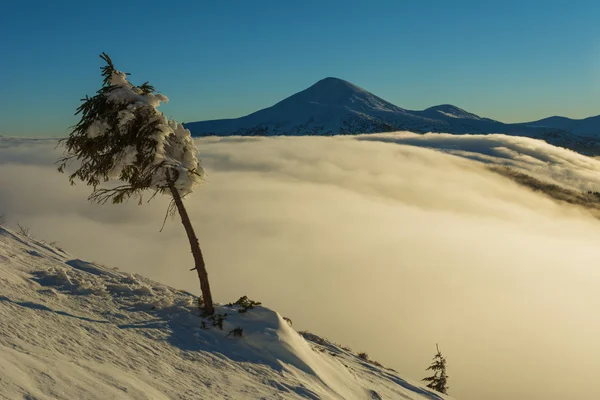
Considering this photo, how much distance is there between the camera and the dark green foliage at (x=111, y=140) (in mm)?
14680

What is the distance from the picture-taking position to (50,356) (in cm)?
891

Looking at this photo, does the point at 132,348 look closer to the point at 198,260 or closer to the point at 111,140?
the point at 198,260

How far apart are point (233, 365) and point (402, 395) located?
7.03 metres

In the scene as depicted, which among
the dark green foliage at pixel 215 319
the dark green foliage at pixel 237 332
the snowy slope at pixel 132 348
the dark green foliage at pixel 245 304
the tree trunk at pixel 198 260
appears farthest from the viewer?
the dark green foliage at pixel 245 304

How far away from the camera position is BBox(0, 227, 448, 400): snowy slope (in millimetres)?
8492

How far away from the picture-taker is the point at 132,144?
14.8 meters

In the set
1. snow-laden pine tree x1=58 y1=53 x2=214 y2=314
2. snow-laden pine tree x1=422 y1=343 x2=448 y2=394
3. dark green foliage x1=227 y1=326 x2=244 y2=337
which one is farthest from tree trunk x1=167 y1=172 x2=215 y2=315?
snow-laden pine tree x1=422 y1=343 x2=448 y2=394

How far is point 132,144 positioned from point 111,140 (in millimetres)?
884

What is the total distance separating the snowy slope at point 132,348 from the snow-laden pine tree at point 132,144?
2.16m

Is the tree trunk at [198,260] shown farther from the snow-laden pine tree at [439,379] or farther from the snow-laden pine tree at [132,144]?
the snow-laden pine tree at [439,379]

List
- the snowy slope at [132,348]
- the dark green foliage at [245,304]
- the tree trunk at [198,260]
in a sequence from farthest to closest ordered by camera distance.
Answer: the dark green foliage at [245,304], the tree trunk at [198,260], the snowy slope at [132,348]

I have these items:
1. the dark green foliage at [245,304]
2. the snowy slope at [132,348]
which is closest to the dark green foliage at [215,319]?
the snowy slope at [132,348]

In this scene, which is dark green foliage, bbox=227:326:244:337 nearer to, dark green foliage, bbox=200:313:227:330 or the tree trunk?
dark green foliage, bbox=200:313:227:330

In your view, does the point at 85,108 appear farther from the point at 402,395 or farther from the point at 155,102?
the point at 402,395
